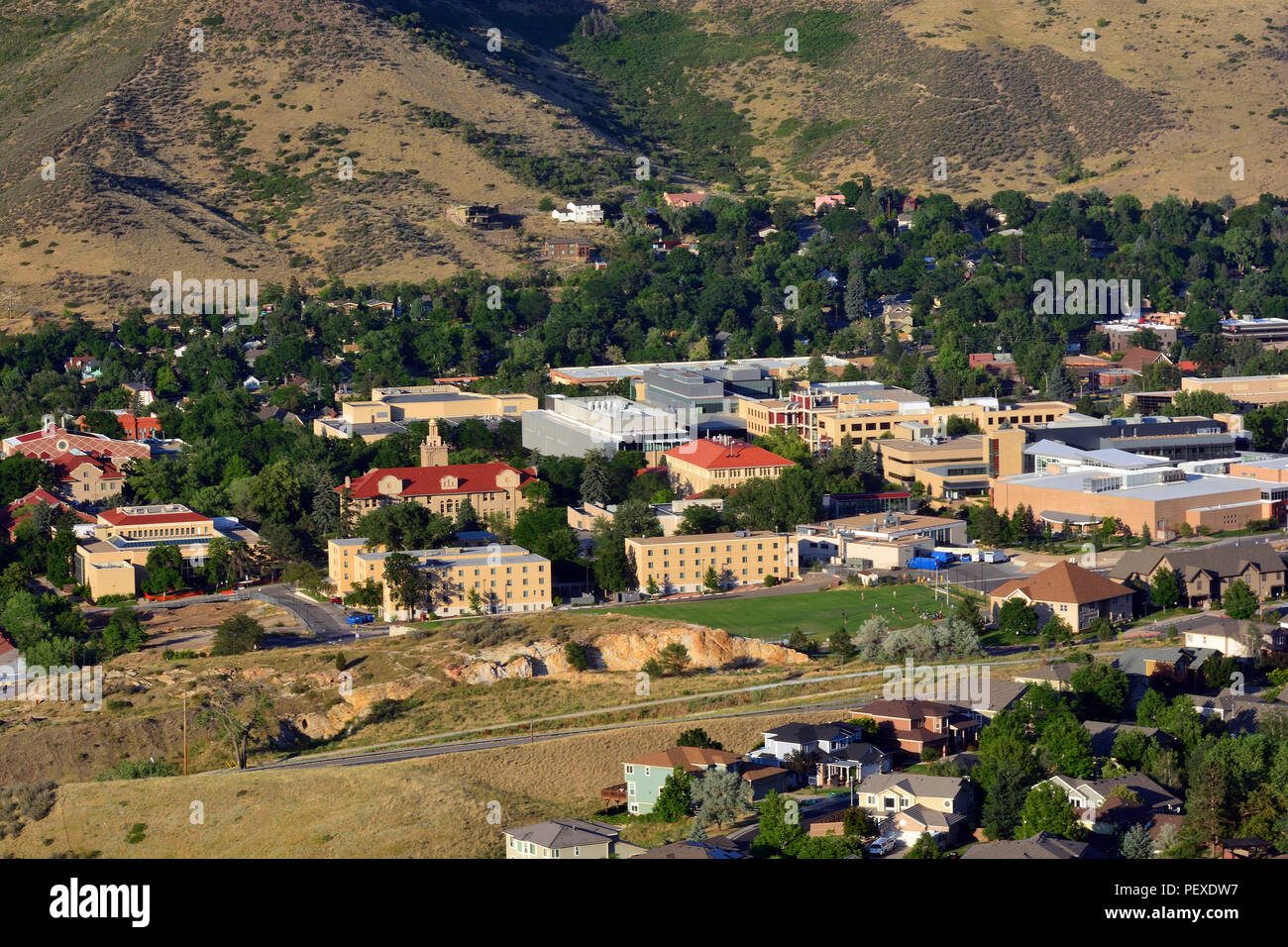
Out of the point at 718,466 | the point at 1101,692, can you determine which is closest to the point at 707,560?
the point at 718,466

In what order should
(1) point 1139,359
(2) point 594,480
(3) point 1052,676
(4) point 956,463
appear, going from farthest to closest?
(1) point 1139,359
(4) point 956,463
(2) point 594,480
(3) point 1052,676

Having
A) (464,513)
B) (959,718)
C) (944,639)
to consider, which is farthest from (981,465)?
(959,718)

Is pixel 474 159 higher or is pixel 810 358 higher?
pixel 474 159

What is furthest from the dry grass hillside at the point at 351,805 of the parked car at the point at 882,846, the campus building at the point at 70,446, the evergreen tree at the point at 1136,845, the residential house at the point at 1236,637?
the campus building at the point at 70,446

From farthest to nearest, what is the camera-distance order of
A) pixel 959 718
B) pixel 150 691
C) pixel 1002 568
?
pixel 1002 568 → pixel 150 691 → pixel 959 718

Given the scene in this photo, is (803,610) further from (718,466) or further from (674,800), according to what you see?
(674,800)

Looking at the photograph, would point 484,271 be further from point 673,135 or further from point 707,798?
point 707,798
